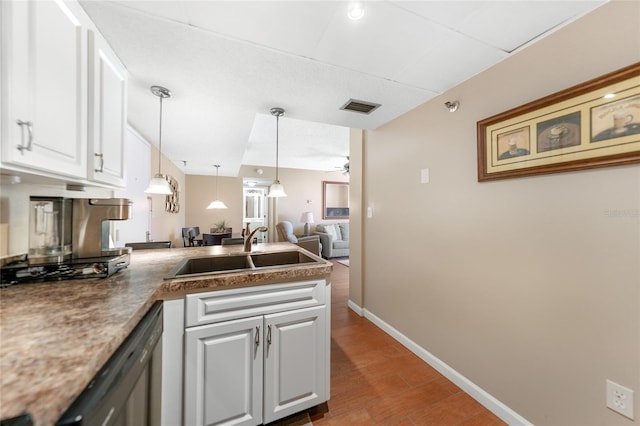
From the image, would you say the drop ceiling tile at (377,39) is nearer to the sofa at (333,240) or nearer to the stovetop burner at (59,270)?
the stovetop burner at (59,270)

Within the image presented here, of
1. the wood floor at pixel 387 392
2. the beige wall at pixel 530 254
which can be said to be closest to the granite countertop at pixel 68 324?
the wood floor at pixel 387 392

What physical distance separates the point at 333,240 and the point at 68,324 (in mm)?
5531

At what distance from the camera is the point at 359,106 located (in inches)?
81.4

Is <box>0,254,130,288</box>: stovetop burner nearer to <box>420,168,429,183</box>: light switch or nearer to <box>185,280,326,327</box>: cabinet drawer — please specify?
<box>185,280,326,327</box>: cabinet drawer

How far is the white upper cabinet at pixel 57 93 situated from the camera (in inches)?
30.4

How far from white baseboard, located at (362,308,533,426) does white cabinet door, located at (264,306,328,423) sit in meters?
1.03

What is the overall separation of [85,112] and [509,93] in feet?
7.81

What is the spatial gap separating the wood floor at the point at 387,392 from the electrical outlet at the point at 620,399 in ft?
2.01

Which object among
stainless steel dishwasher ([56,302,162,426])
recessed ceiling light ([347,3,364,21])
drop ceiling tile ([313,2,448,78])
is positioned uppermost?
drop ceiling tile ([313,2,448,78])

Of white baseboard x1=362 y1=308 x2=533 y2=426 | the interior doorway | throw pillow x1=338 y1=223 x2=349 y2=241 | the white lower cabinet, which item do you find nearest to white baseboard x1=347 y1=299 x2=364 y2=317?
white baseboard x1=362 y1=308 x2=533 y2=426

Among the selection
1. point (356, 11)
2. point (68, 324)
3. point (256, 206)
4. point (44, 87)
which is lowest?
point (68, 324)

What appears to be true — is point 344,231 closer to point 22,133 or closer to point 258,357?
point 258,357

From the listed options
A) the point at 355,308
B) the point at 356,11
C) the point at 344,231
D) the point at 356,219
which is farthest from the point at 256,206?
the point at 356,11

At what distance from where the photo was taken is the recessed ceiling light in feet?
3.43
